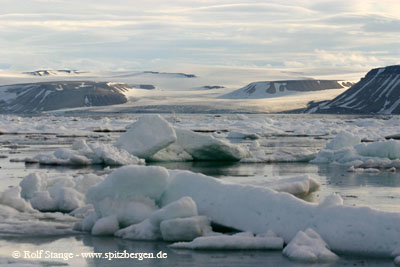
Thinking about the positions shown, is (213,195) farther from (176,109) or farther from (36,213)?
(176,109)

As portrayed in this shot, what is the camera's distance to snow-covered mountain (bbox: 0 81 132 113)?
121688mm

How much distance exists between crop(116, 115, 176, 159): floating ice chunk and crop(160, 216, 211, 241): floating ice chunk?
7.91 m

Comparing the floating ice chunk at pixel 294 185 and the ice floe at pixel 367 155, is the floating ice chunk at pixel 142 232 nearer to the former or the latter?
the floating ice chunk at pixel 294 185

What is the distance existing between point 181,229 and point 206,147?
9481 millimetres

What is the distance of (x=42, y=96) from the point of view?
12544 cm

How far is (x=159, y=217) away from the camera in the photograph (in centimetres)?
725

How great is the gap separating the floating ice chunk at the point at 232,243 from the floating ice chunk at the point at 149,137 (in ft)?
27.0

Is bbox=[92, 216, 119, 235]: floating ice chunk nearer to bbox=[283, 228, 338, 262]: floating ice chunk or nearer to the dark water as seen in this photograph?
→ the dark water

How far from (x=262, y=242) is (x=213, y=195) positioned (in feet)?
3.89

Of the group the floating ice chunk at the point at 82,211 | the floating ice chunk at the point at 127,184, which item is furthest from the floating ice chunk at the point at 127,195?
the floating ice chunk at the point at 82,211

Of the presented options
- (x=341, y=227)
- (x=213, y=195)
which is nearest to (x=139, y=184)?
(x=213, y=195)

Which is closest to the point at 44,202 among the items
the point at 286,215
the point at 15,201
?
the point at 15,201

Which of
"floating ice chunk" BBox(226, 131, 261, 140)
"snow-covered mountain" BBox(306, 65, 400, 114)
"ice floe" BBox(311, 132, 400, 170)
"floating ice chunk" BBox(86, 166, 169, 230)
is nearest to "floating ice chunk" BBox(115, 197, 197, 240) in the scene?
"floating ice chunk" BBox(86, 166, 169, 230)

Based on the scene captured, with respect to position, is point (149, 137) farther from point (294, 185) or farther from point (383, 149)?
point (294, 185)
